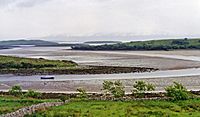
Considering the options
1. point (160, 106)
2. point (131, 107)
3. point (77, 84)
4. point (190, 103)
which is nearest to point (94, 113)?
point (131, 107)

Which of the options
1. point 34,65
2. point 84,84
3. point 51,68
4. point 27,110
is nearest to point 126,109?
point 27,110

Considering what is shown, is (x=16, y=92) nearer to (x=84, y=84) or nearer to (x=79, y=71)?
(x=84, y=84)

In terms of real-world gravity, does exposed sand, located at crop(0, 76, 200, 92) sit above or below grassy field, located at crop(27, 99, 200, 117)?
below

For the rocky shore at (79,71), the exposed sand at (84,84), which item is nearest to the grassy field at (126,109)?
the exposed sand at (84,84)

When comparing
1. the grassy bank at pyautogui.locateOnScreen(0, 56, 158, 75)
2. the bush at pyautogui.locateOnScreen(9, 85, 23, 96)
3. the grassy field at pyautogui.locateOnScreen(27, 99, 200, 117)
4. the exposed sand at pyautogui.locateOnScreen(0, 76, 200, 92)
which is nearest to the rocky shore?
the grassy bank at pyautogui.locateOnScreen(0, 56, 158, 75)

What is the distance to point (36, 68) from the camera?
112000 mm

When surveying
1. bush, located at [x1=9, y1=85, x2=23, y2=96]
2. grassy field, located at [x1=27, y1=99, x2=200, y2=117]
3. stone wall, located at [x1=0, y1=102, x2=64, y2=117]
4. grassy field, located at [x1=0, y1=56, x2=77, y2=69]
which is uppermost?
stone wall, located at [x1=0, y1=102, x2=64, y2=117]

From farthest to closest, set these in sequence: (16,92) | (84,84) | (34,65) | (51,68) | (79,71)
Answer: (34,65) < (51,68) < (79,71) < (84,84) < (16,92)

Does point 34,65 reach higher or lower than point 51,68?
higher

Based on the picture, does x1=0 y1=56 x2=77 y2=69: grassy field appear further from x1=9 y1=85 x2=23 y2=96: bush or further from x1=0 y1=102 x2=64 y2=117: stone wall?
x1=0 y1=102 x2=64 y2=117: stone wall

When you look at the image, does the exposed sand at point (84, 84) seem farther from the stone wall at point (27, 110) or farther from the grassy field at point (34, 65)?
the stone wall at point (27, 110)

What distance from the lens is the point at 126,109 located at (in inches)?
1391

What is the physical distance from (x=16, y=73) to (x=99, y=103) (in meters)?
69.5

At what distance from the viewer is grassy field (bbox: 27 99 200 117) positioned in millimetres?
32938
